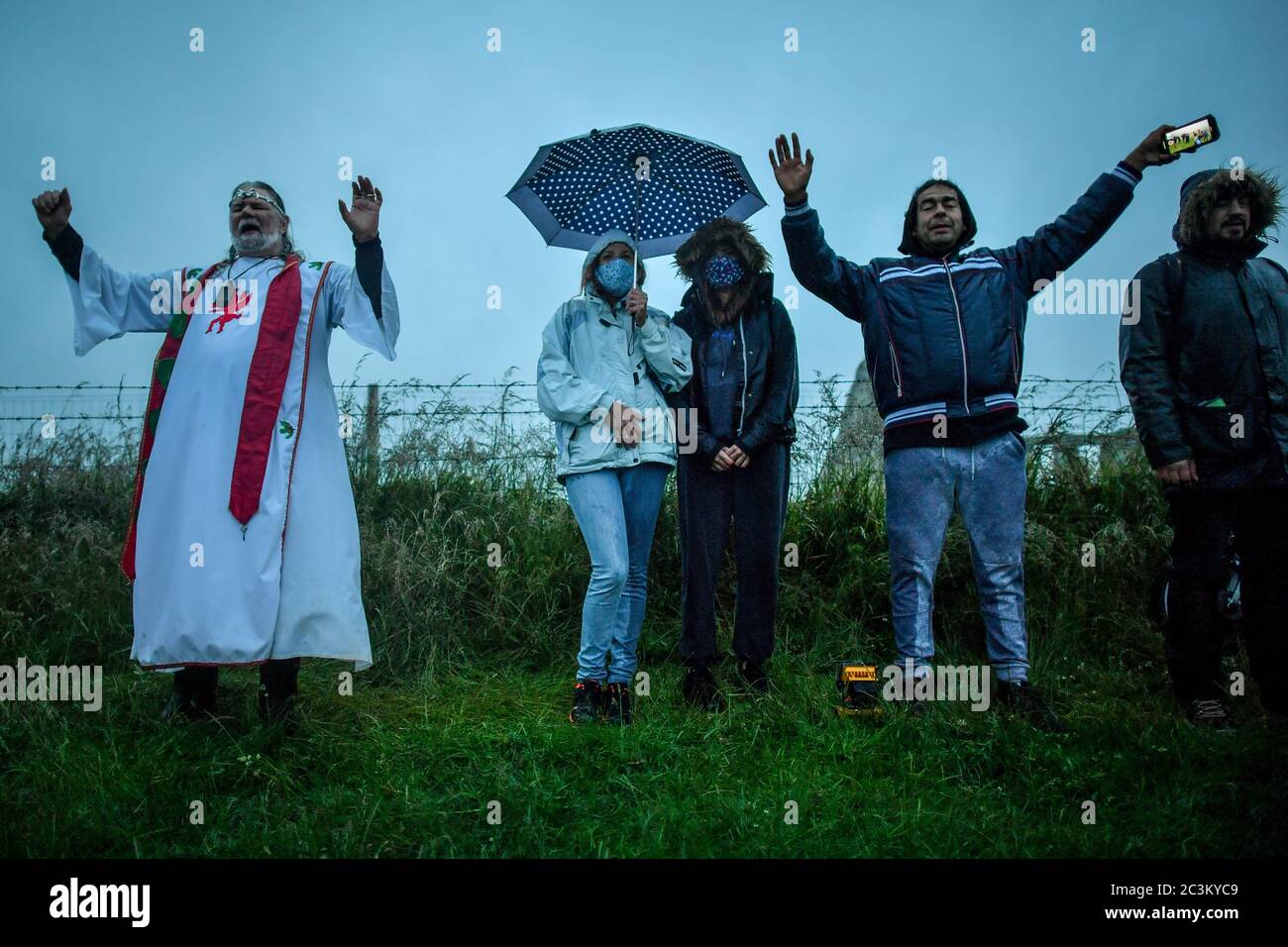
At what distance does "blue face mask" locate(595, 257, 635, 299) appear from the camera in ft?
A: 13.5

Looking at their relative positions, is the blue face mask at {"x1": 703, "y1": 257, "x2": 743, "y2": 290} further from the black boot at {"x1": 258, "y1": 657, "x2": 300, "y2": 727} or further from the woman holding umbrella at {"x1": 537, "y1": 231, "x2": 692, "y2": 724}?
the black boot at {"x1": 258, "y1": 657, "x2": 300, "y2": 727}

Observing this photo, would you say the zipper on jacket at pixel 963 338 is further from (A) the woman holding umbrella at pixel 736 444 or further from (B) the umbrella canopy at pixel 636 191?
(B) the umbrella canopy at pixel 636 191

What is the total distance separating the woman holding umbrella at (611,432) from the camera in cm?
383

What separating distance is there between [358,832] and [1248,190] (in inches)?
168

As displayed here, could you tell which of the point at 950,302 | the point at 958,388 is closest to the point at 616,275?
the point at 950,302

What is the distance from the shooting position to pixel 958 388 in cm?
372

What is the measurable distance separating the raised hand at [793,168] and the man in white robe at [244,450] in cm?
164

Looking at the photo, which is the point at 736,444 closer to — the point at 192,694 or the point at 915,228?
the point at 915,228

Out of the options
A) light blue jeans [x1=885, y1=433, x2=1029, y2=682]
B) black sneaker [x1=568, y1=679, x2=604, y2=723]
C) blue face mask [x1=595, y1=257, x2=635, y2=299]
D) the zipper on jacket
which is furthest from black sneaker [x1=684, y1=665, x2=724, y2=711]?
blue face mask [x1=595, y1=257, x2=635, y2=299]

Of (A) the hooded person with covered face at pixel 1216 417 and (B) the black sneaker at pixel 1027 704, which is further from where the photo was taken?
(A) the hooded person with covered face at pixel 1216 417

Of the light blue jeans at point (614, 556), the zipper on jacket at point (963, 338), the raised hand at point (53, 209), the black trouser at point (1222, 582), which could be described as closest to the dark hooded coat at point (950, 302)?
the zipper on jacket at point (963, 338)

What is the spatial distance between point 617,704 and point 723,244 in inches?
85.7
